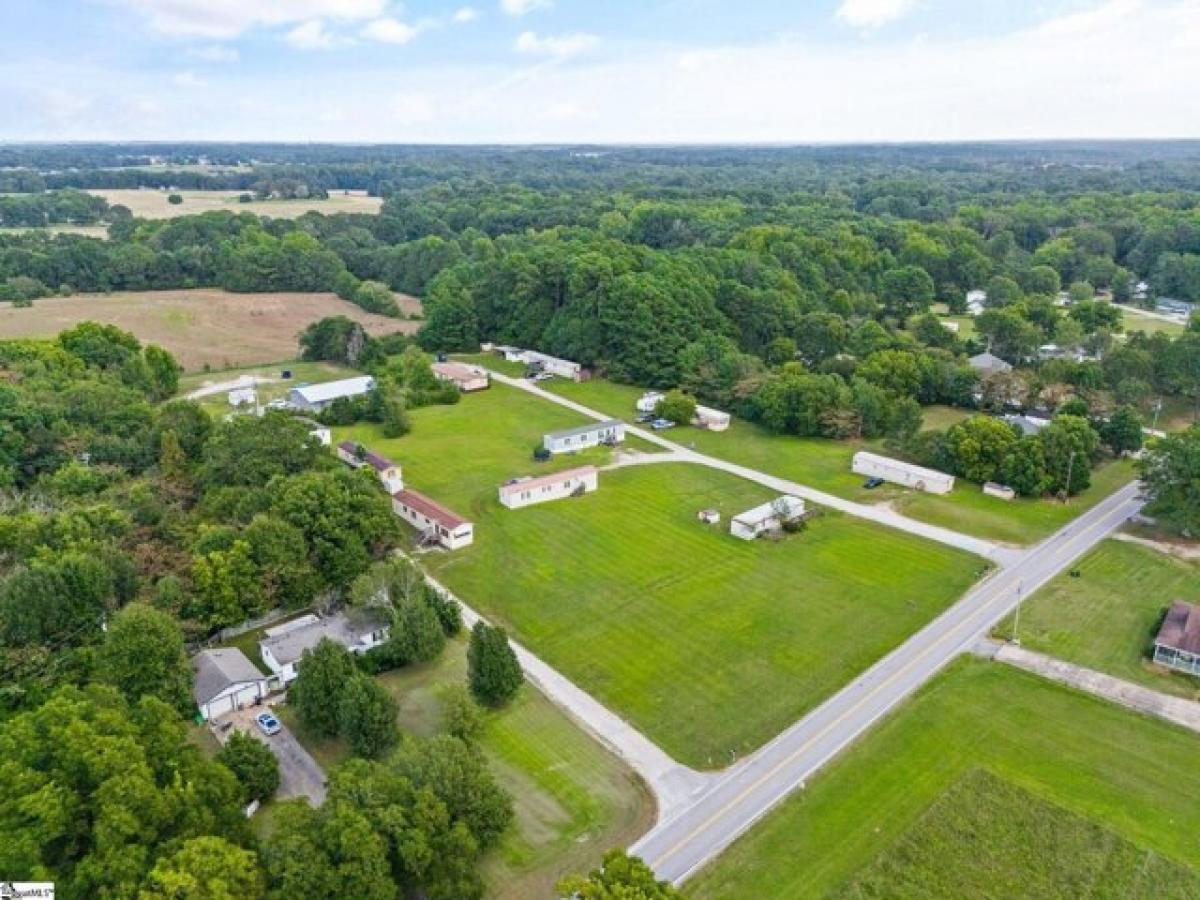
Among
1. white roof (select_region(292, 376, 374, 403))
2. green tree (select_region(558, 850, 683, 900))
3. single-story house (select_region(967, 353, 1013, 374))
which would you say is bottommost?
single-story house (select_region(967, 353, 1013, 374))

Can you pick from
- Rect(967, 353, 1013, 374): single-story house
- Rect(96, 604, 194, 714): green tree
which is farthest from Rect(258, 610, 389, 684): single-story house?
Rect(967, 353, 1013, 374): single-story house

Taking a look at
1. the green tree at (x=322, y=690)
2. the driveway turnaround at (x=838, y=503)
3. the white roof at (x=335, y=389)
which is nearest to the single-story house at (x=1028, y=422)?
the driveway turnaround at (x=838, y=503)

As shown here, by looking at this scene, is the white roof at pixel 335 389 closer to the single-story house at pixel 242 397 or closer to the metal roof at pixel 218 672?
the single-story house at pixel 242 397

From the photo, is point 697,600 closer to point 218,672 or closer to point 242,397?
point 218,672

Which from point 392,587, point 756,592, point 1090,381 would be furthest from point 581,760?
point 1090,381

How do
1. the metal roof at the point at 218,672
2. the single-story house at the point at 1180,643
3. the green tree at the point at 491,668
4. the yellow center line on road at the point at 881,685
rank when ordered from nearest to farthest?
the yellow center line on road at the point at 881,685, the metal roof at the point at 218,672, the green tree at the point at 491,668, the single-story house at the point at 1180,643

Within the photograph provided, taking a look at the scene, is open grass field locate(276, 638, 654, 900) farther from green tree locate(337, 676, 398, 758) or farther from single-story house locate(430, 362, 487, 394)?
single-story house locate(430, 362, 487, 394)
